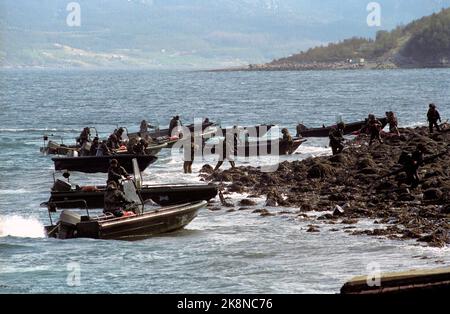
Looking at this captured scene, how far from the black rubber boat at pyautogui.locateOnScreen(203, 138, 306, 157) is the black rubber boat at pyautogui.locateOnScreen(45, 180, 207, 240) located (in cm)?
1877

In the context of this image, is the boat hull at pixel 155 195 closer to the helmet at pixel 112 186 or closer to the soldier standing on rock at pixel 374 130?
the helmet at pixel 112 186

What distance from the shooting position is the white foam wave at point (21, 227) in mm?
30141

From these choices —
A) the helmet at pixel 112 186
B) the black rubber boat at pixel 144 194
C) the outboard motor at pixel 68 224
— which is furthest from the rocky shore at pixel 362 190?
the outboard motor at pixel 68 224

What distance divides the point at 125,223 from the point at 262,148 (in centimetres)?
2266

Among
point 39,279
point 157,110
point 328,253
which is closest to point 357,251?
point 328,253

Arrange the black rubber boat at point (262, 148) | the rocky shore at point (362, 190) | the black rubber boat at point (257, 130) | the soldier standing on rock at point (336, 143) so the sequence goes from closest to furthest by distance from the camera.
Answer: the rocky shore at point (362, 190) < the soldier standing on rock at point (336, 143) < the black rubber boat at point (262, 148) < the black rubber boat at point (257, 130)

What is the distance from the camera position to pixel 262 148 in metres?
49.6

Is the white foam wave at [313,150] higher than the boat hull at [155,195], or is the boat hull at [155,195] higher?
the boat hull at [155,195]

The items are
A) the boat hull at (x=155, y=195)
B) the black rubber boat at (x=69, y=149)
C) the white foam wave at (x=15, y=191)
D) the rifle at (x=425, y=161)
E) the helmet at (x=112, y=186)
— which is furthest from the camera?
the black rubber boat at (x=69, y=149)

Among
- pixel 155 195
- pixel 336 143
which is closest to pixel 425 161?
pixel 336 143

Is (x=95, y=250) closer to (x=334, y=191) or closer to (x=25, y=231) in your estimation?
(x=25, y=231)

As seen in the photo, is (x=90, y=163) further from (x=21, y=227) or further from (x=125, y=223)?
(x=125, y=223)

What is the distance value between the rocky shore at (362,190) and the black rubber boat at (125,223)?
407cm
